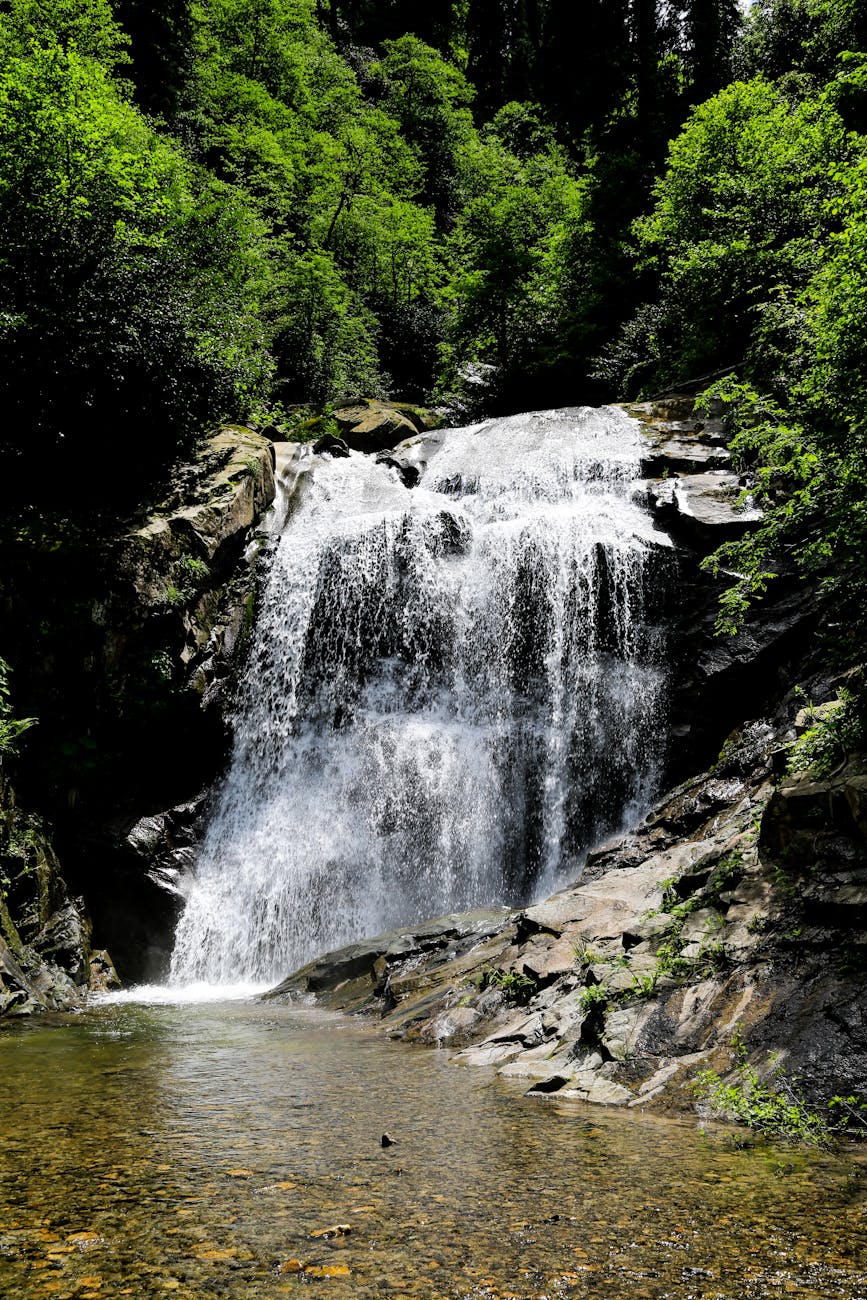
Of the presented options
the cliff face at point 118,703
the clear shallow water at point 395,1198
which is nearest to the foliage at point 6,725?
the cliff face at point 118,703

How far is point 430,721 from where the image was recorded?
1471cm

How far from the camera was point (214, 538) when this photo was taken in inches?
609

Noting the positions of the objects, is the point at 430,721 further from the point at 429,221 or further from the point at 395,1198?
the point at 429,221

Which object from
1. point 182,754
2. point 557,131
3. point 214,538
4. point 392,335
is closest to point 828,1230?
point 182,754

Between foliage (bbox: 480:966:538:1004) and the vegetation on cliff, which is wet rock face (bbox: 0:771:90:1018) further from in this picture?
the vegetation on cliff

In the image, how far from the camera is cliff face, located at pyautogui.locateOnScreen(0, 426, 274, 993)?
13.3 m

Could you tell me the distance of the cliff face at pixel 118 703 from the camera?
1333 cm

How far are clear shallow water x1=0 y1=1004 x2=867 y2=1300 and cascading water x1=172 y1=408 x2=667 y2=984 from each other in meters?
7.93

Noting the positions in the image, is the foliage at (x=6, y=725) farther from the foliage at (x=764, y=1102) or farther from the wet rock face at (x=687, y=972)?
the foliage at (x=764, y=1102)

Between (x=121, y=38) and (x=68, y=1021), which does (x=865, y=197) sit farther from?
(x=121, y=38)

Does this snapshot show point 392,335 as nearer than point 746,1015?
No

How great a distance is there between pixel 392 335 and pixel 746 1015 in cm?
3329

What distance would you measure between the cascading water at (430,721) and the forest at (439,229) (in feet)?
9.96

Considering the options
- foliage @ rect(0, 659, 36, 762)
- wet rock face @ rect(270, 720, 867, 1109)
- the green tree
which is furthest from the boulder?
wet rock face @ rect(270, 720, 867, 1109)
